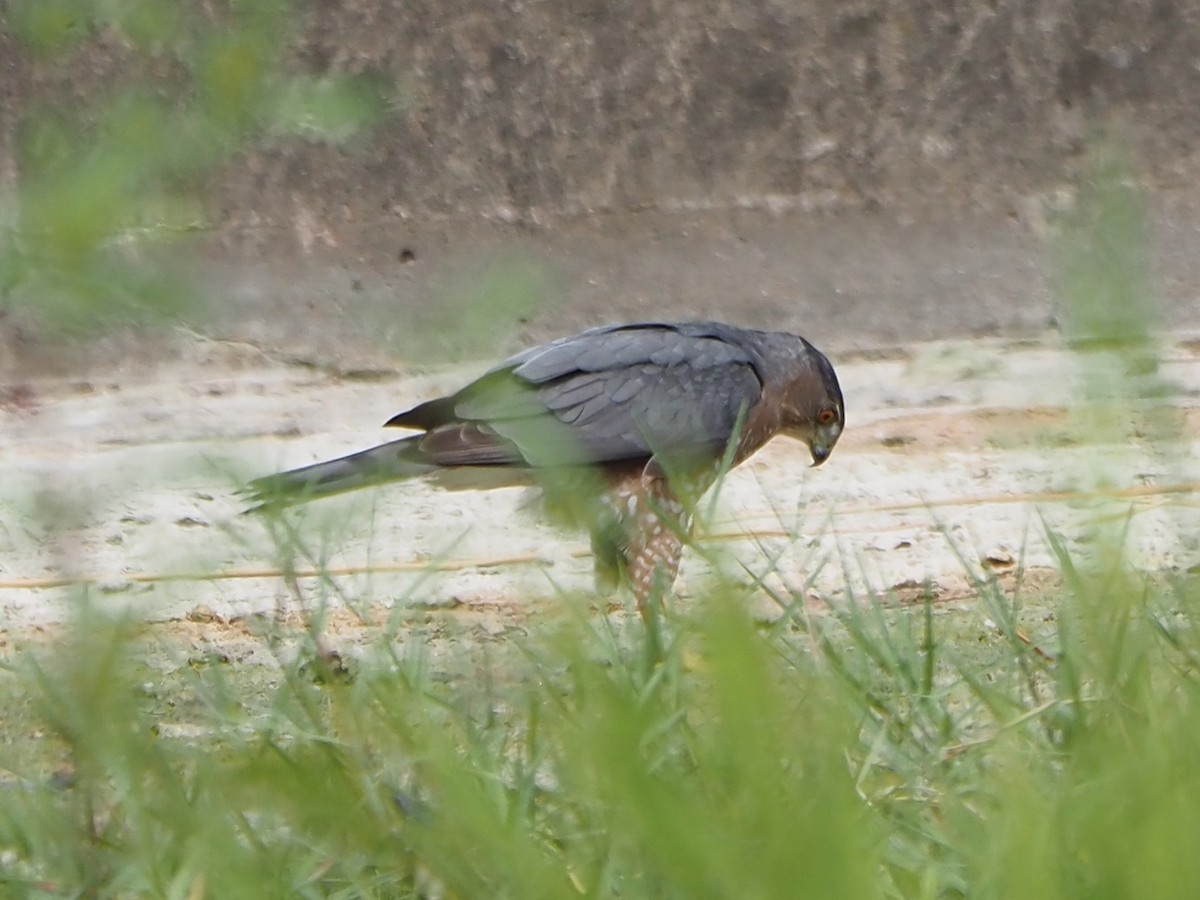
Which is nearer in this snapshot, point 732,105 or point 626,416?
point 626,416

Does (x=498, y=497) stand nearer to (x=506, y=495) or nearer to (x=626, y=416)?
(x=506, y=495)

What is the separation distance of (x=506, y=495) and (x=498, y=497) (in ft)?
0.13

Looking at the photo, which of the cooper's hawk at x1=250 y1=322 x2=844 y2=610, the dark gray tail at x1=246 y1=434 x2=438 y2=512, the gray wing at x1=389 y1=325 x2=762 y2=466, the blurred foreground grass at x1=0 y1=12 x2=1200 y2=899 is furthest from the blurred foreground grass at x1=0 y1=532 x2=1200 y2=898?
the gray wing at x1=389 y1=325 x2=762 y2=466

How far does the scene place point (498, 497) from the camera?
4.56m

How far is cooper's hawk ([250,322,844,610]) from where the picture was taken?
3.59 m

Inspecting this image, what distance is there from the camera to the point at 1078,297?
1.19 m

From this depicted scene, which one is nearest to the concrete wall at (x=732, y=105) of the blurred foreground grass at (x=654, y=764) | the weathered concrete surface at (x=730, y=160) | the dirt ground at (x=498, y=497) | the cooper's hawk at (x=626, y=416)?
the weathered concrete surface at (x=730, y=160)

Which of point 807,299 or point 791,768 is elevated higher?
point 791,768

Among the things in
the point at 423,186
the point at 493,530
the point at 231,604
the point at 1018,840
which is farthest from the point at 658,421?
the point at 1018,840

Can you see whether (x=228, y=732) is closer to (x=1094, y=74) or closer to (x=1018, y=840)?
(x=1018, y=840)

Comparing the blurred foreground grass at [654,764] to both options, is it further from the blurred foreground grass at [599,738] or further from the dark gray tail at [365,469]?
the dark gray tail at [365,469]

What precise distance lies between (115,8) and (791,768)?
0.69 m

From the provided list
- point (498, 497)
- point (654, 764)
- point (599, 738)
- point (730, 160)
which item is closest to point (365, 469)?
point (498, 497)

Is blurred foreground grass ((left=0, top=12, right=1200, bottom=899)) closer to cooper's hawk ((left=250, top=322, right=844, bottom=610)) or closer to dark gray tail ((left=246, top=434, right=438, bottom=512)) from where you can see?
dark gray tail ((left=246, top=434, right=438, bottom=512))
